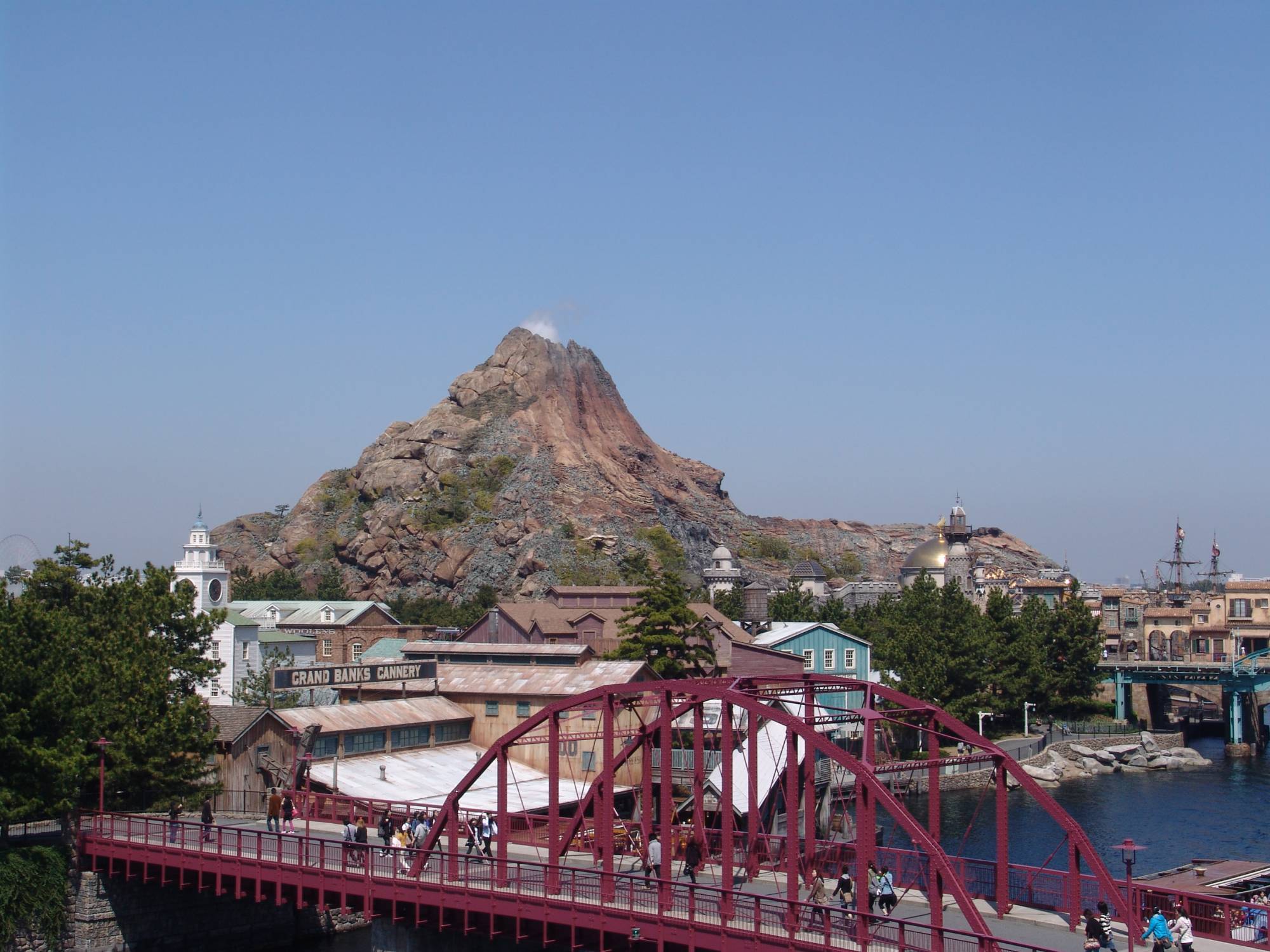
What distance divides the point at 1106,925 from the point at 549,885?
47.2ft

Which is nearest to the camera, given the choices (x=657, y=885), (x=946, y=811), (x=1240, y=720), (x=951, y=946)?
(x=951, y=946)

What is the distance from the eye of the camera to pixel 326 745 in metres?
61.8

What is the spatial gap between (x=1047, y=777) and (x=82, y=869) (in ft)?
201

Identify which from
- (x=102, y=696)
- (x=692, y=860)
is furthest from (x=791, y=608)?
(x=692, y=860)

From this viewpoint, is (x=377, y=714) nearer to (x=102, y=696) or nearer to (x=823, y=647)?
(x=102, y=696)

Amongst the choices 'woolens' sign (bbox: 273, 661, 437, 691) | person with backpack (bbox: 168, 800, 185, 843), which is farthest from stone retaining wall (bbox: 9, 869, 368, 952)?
'woolens' sign (bbox: 273, 661, 437, 691)

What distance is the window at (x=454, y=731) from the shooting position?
67938 millimetres

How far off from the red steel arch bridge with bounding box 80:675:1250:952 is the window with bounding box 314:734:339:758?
24.9 ft

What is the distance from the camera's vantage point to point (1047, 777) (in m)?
89.6

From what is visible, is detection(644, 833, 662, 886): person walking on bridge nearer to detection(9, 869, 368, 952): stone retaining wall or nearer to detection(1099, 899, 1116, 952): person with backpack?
detection(1099, 899, 1116, 952): person with backpack

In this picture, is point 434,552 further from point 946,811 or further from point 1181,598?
point 946,811

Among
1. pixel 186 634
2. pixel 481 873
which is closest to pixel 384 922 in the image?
pixel 481 873

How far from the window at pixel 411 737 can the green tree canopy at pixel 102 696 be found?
8902mm

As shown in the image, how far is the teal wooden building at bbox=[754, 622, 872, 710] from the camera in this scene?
97.2 metres
